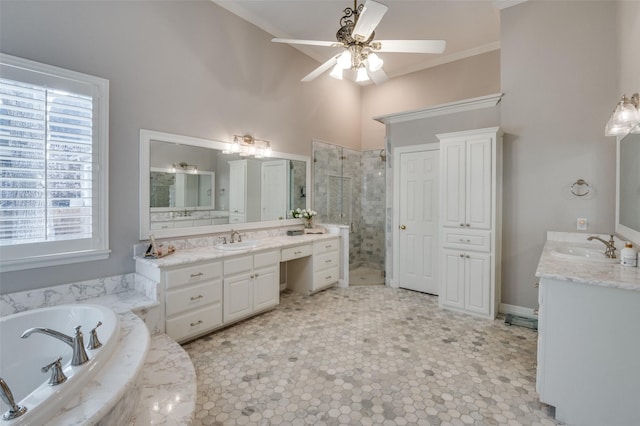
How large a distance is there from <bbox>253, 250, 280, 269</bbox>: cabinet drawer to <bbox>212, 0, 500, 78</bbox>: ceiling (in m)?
2.86

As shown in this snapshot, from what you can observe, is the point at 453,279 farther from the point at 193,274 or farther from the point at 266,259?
the point at 193,274

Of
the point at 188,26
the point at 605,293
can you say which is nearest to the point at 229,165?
the point at 188,26

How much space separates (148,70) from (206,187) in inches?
48.8

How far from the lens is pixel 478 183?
10.7 ft

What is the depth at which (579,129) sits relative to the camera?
9.80ft

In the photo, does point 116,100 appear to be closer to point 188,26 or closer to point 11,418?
point 188,26

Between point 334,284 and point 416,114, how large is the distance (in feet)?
8.97

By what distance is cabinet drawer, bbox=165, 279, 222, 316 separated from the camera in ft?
8.18

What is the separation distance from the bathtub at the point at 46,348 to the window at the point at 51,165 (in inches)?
20.4

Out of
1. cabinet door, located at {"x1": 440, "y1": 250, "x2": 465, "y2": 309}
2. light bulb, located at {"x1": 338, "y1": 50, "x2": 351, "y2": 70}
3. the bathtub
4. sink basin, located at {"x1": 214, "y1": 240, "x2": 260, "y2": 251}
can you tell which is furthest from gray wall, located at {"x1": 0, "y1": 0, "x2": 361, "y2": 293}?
cabinet door, located at {"x1": 440, "y1": 250, "x2": 465, "y2": 309}

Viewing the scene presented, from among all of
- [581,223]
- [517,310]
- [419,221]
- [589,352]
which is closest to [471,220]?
[419,221]

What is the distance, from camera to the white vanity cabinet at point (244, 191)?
140 inches

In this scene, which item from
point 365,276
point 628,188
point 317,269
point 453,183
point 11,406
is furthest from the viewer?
point 365,276

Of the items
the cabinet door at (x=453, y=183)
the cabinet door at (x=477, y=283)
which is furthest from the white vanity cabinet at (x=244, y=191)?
the cabinet door at (x=477, y=283)
